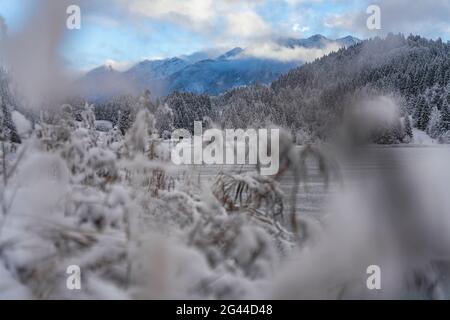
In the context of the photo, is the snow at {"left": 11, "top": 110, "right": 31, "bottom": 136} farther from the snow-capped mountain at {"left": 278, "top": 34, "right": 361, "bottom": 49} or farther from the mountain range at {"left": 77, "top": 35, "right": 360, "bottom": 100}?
the snow-capped mountain at {"left": 278, "top": 34, "right": 361, "bottom": 49}

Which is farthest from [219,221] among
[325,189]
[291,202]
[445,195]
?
[445,195]

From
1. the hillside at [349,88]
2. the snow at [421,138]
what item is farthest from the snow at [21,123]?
the snow at [421,138]

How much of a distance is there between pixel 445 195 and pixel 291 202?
51 cm

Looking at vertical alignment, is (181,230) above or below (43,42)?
below

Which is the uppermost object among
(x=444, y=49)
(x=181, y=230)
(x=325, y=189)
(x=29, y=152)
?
(x=444, y=49)

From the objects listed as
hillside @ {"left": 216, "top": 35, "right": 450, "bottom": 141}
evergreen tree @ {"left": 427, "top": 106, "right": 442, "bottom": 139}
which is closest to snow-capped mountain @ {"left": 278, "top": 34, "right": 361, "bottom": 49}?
hillside @ {"left": 216, "top": 35, "right": 450, "bottom": 141}

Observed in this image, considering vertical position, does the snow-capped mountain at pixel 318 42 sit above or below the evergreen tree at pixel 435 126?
above

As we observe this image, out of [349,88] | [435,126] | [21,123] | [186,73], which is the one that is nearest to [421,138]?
[435,126]

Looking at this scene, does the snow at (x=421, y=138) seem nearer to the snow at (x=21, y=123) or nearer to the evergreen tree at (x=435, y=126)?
the evergreen tree at (x=435, y=126)

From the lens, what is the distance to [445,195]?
4.13 ft

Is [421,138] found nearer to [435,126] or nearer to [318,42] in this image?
[435,126]
